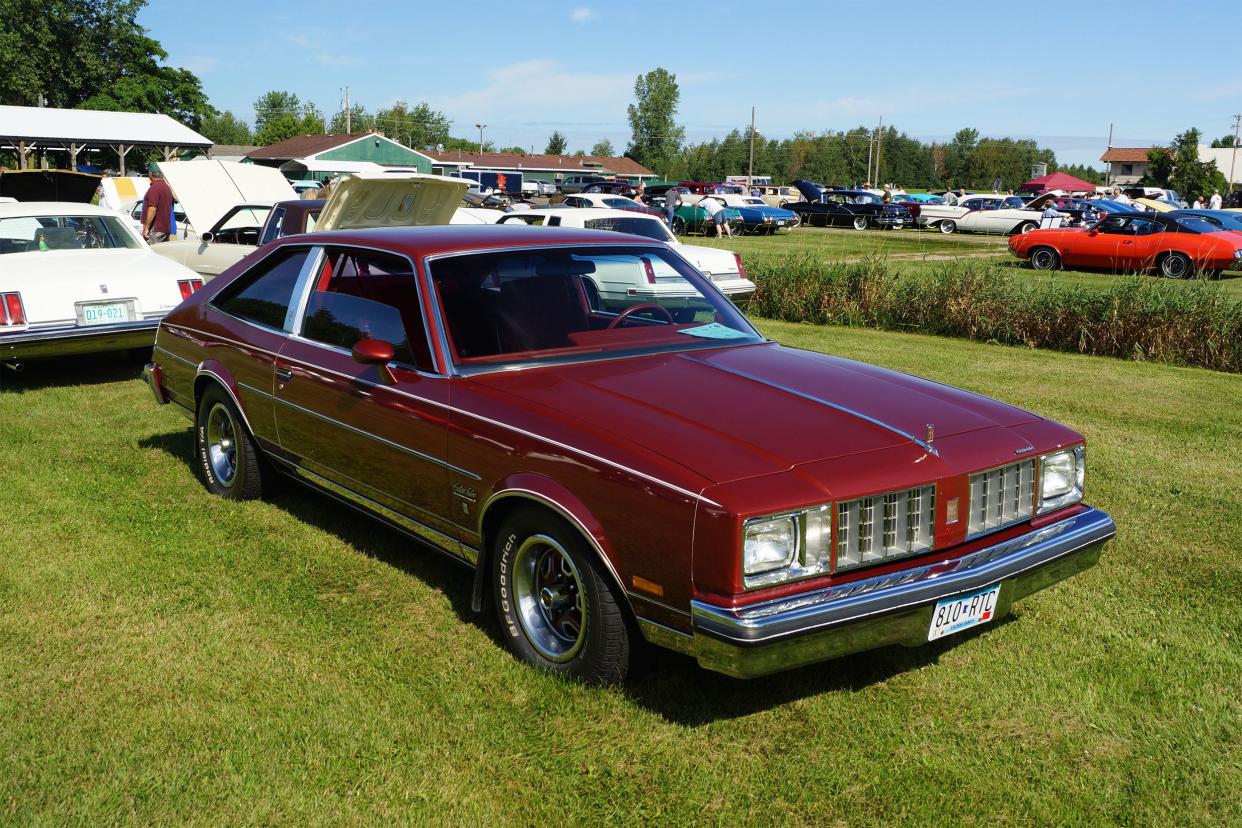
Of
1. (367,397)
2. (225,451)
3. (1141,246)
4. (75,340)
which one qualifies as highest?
(367,397)

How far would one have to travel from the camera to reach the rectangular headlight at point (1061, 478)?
3926 mm

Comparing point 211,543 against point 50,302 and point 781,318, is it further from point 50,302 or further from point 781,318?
point 781,318

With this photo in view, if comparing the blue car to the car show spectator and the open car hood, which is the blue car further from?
the open car hood

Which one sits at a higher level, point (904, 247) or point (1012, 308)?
point (1012, 308)

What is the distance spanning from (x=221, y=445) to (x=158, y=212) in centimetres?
1064

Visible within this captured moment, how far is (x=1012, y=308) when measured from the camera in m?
12.8

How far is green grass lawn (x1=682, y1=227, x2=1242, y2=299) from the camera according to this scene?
20391 millimetres

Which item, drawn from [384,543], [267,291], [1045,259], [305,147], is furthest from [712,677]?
[305,147]

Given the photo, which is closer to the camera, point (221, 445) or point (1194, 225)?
point (221, 445)

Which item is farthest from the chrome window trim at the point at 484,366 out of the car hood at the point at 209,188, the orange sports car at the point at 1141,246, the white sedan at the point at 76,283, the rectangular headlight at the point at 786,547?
the orange sports car at the point at 1141,246

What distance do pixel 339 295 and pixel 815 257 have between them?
434 inches

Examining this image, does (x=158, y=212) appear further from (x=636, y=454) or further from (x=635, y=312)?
(x=636, y=454)

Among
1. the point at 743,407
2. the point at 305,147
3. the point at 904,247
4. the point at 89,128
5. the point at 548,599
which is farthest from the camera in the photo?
the point at 305,147

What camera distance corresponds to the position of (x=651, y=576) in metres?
3.34
